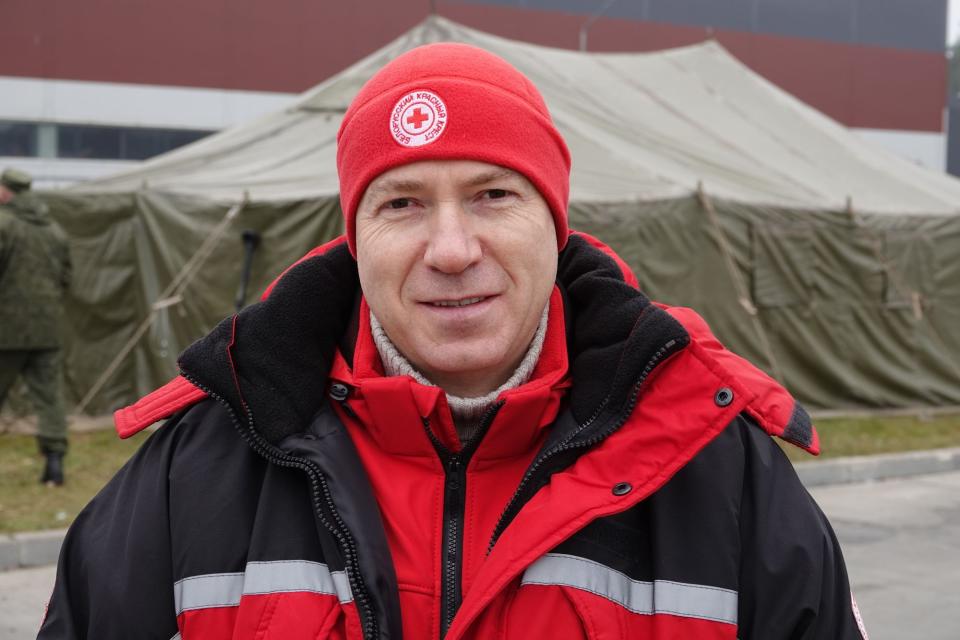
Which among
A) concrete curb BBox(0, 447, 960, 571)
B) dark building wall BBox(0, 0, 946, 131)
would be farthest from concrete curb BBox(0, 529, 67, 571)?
dark building wall BBox(0, 0, 946, 131)

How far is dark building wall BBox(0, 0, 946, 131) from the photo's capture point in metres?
25.2

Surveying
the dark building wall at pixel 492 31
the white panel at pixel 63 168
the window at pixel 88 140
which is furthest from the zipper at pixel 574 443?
the window at pixel 88 140

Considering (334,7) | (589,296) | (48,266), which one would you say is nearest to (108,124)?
(334,7)

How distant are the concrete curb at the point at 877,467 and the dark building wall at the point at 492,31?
658 inches

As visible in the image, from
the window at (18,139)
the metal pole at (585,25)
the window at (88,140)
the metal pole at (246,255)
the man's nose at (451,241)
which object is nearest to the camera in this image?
the man's nose at (451,241)

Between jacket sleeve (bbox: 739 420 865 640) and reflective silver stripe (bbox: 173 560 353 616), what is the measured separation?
0.60 metres

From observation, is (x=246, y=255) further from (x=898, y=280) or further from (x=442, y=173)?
(x=442, y=173)

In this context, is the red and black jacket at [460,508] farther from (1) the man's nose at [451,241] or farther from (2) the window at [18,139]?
(2) the window at [18,139]

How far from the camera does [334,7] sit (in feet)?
87.6

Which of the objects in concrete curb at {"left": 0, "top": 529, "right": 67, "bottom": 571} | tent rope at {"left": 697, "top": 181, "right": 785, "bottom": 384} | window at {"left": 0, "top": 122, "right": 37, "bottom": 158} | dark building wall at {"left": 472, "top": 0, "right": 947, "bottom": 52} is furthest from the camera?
dark building wall at {"left": 472, "top": 0, "right": 947, "bottom": 52}

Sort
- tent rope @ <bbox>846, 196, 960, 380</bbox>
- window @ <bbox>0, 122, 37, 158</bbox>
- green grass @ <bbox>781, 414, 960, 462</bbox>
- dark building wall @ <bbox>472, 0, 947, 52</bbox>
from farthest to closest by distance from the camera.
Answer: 1. dark building wall @ <bbox>472, 0, 947, 52</bbox>
2. window @ <bbox>0, 122, 37, 158</bbox>
3. tent rope @ <bbox>846, 196, 960, 380</bbox>
4. green grass @ <bbox>781, 414, 960, 462</bbox>

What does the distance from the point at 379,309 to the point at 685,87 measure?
1191cm

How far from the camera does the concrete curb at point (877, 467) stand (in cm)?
779

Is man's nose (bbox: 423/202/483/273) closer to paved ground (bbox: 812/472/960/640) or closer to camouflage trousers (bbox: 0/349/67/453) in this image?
paved ground (bbox: 812/472/960/640)
